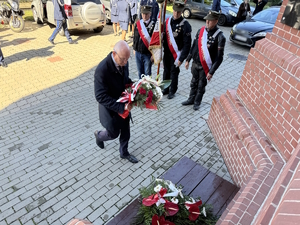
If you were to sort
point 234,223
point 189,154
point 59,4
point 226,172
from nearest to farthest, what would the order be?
point 234,223
point 226,172
point 189,154
point 59,4

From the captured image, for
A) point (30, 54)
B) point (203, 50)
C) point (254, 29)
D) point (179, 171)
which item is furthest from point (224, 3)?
point (179, 171)

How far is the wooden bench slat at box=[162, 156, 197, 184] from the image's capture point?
2918 millimetres

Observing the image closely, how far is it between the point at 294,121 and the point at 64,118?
13.3 ft

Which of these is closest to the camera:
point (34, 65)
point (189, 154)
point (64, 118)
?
point (189, 154)

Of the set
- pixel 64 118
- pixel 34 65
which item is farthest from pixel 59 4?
pixel 64 118

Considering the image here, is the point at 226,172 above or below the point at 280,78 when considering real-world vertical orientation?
below

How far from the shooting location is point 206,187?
2838mm

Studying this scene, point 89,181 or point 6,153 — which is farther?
point 6,153

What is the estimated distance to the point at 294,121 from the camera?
2.41 meters

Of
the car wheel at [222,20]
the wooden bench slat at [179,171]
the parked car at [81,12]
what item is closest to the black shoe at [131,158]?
the wooden bench slat at [179,171]

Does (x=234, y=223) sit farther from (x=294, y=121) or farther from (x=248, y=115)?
(x=248, y=115)

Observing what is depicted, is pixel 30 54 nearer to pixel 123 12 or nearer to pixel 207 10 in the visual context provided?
pixel 123 12

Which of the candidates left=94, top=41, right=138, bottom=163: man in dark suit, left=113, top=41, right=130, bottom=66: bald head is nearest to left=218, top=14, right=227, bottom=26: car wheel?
left=94, top=41, right=138, bottom=163: man in dark suit

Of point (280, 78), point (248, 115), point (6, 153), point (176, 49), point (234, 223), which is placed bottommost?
point (6, 153)
